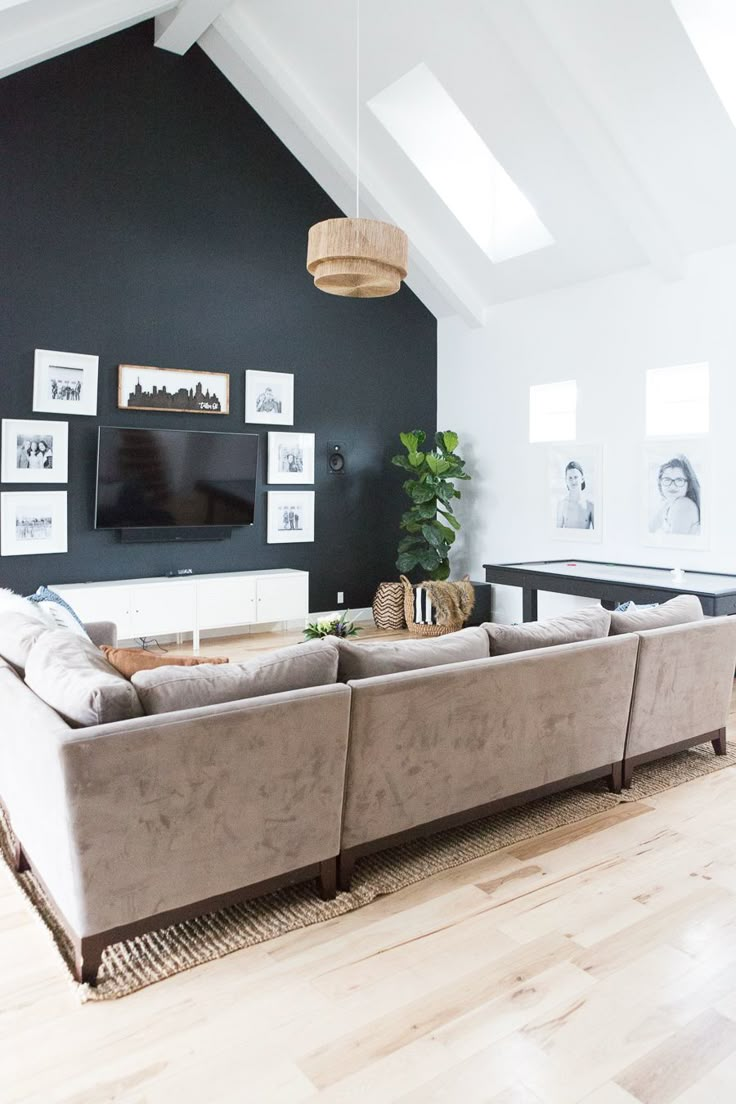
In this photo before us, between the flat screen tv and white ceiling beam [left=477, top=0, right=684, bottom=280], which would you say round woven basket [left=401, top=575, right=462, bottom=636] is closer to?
the flat screen tv

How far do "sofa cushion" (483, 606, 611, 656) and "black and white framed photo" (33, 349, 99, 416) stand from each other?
165 inches

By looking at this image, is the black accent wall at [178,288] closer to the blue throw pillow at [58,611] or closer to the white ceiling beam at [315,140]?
the white ceiling beam at [315,140]

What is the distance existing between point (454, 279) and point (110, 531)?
384 cm

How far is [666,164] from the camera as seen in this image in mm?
5242

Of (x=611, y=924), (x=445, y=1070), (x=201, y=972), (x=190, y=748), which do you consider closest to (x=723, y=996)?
(x=611, y=924)

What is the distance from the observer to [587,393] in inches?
259

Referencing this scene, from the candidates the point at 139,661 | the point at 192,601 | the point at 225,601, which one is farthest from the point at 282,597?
the point at 139,661

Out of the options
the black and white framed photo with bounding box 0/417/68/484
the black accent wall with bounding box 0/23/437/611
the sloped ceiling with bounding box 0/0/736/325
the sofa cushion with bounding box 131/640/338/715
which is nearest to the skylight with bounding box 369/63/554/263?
the sloped ceiling with bounding box 0/0/736/325

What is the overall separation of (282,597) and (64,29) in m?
4.26

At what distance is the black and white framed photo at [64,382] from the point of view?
19.1ft

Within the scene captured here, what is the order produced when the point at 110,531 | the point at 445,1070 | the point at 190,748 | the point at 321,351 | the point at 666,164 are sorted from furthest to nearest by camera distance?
the point at 321,351 → the point at 110,531 → the point at 666,164 → the point at 190,748 → the point at 445,1070

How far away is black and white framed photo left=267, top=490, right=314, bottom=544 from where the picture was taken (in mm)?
7074

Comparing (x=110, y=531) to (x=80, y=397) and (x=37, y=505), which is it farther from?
(x=80, y=397)

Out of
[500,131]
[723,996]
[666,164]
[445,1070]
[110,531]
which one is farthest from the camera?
[110,531]
